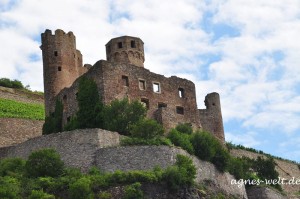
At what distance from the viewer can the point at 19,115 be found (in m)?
64.8

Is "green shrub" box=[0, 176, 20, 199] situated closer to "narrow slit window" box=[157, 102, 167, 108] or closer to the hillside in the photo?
"narrow slit window" box=[157, 102, 167, 108]

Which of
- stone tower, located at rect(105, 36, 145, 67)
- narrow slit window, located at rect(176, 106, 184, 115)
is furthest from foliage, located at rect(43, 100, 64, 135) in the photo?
narrow slit window, located at rect(176, 106, 184, 115)

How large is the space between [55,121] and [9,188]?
1719cm

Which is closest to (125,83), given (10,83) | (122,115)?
(122,115)

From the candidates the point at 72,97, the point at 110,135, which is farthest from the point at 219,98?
the point at 110,135

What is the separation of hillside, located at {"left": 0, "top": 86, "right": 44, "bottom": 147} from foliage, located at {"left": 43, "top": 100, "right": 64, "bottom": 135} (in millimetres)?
4087

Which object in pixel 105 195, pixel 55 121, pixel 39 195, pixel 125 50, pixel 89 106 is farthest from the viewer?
pixel 125 50

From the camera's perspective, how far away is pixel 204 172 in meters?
46.2

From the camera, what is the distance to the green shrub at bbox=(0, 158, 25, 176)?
4278 centimetres

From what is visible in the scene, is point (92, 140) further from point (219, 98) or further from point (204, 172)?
point (219, 98)

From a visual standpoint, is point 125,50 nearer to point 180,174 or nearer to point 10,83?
point 180,174

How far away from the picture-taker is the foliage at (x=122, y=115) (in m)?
48.1

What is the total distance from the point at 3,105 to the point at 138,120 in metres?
23.2

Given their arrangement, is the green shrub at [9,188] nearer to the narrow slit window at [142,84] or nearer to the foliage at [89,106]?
the foliage at [89,106]
